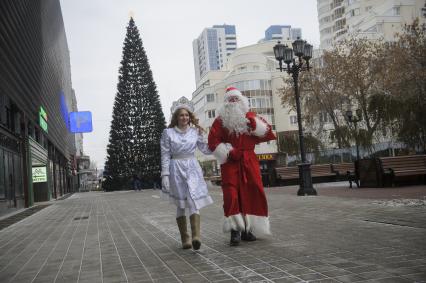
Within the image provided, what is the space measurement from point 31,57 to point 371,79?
71.9 ft

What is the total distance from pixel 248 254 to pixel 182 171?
131 centimetres

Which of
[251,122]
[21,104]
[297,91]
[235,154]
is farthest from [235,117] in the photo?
[21,104]

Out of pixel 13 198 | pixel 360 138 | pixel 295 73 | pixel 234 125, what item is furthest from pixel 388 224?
pixel 360 138

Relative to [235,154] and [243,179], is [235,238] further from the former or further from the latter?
[235,154]

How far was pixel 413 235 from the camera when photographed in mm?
5379

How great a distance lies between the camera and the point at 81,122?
44469 mm

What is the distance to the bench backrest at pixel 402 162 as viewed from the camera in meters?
14.8

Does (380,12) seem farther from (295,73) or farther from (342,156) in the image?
(295,73)

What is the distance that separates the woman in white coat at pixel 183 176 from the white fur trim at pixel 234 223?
1.12 ft

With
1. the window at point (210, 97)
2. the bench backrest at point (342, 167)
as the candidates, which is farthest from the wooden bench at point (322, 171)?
the window at point (210, 97)

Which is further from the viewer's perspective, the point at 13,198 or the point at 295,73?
the point at 13,198

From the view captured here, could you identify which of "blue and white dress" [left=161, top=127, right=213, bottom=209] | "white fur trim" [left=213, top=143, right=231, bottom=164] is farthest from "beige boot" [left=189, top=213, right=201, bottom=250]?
"white fur trim" [left=213, top=143, right=231, bottom=164]

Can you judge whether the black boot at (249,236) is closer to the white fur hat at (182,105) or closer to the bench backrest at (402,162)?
the white fur hat at (182,105)

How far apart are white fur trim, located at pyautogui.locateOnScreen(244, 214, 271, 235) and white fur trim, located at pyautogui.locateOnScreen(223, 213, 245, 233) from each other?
115 millimetres
